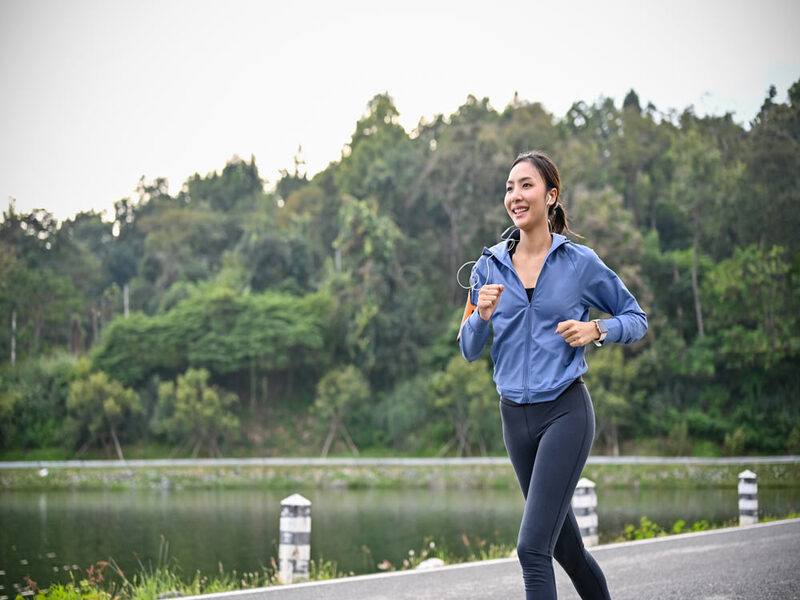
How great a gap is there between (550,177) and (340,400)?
123 feet

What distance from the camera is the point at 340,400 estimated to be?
40.5 meters

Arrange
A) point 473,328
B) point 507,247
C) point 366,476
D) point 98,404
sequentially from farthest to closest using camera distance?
point 98,404
point 366,476
point 507,247
point 473,328

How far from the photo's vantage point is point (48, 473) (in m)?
35.7

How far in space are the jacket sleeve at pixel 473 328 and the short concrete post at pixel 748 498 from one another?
366 inches

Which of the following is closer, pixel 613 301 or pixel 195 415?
pixel 613 301

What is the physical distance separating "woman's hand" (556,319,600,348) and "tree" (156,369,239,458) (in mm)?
37335

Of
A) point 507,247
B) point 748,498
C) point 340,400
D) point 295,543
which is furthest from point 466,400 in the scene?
point 507,247

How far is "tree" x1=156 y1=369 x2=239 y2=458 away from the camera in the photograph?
3972 centimetres

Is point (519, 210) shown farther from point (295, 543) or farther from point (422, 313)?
point (422, 313)

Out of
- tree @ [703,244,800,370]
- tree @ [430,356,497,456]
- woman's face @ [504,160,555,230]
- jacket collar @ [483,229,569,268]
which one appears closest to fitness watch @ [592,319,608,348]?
jacket collar @ [483,229,569,268]

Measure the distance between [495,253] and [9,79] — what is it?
40.9m

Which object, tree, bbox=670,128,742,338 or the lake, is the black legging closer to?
the lake

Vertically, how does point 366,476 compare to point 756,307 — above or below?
below

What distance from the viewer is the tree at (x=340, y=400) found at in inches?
1602
